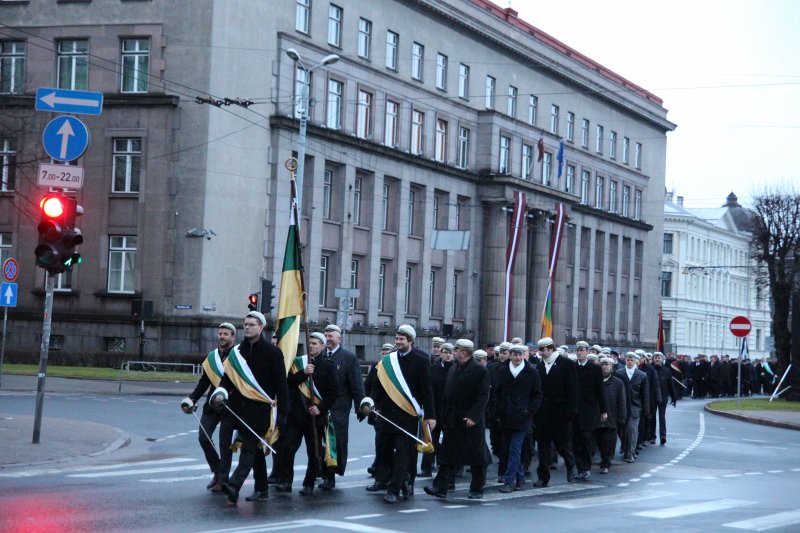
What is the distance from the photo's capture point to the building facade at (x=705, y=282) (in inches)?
4350

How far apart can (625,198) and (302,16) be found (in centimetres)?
3825

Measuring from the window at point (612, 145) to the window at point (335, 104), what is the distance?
1240 inches

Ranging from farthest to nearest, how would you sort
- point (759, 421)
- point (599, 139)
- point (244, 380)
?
point (599, 139), point (759, 421), point (244, 380)

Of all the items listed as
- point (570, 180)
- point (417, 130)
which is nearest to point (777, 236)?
point (570, 180)

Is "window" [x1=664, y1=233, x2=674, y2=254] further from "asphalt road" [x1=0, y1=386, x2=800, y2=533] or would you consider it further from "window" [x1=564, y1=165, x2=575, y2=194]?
"asphalt road" [x1=0, y1=386, x2=800, y2=533]

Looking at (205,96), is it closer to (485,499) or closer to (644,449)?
(644,449)

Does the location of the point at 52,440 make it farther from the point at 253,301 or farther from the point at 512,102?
the point at 512,102

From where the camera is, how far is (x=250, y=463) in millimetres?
14359

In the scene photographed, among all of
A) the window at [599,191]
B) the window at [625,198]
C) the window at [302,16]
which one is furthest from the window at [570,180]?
the window at [302,16]

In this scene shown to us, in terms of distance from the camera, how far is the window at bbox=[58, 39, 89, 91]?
163ft

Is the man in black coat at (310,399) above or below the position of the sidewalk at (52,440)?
above

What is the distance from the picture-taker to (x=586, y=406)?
2028 centimetres

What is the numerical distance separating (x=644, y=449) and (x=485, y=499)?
10.9m

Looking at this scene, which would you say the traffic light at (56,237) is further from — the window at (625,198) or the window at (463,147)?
the window at (625,198)
